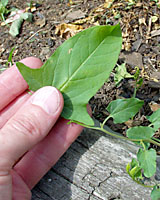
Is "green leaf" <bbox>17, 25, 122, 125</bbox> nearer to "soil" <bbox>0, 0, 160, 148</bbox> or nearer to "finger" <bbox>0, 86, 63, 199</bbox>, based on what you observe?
"finger" <bbox>0, 86, 63, 199</bbox>

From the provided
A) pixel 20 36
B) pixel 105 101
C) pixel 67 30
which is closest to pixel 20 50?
pixel 20 36

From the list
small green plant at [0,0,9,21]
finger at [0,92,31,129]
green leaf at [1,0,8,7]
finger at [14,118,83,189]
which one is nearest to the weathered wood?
finger at [14,118,83,189]

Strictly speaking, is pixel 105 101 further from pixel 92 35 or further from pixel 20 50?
pixel 20 50

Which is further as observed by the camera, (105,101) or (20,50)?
(20,50)

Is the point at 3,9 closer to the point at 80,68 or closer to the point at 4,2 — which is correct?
the point at 4,2

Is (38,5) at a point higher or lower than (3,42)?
higher

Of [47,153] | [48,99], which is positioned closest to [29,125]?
[48,99]

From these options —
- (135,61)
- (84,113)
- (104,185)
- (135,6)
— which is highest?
(135,6)
